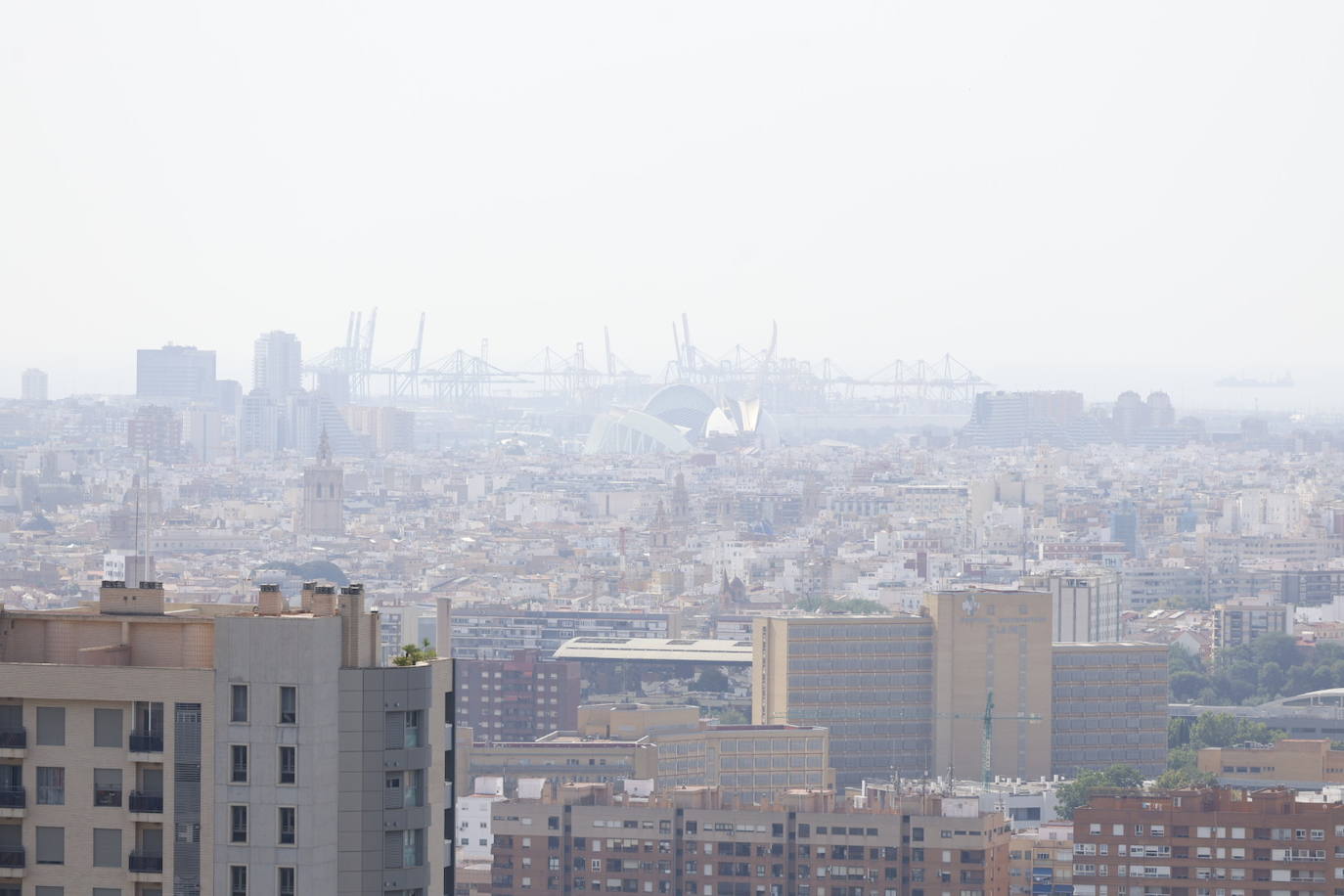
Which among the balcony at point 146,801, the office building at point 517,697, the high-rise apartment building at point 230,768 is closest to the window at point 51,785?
the high-rise apartment building at point 230,768

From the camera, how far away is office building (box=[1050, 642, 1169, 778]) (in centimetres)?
5022

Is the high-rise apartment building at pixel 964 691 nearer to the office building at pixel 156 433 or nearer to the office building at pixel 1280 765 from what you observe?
the office building at pixel 1280 765

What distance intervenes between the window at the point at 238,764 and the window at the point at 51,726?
0.57m

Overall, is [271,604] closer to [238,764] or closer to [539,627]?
[238,764]

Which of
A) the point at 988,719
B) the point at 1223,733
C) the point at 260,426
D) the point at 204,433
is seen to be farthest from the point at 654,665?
the point at 260,426

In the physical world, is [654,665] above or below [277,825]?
below

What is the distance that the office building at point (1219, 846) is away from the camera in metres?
29.5

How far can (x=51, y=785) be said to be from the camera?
1146 centimetres

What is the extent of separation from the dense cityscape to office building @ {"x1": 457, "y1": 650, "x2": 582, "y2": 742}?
0.23ft

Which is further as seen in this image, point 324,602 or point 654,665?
point 654,665

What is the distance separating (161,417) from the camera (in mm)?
155125

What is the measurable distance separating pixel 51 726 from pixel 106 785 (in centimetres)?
27

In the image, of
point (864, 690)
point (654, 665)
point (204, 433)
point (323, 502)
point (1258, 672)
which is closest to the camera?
point (864, 690)

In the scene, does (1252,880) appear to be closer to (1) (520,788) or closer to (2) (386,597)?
(1) (520,788)
